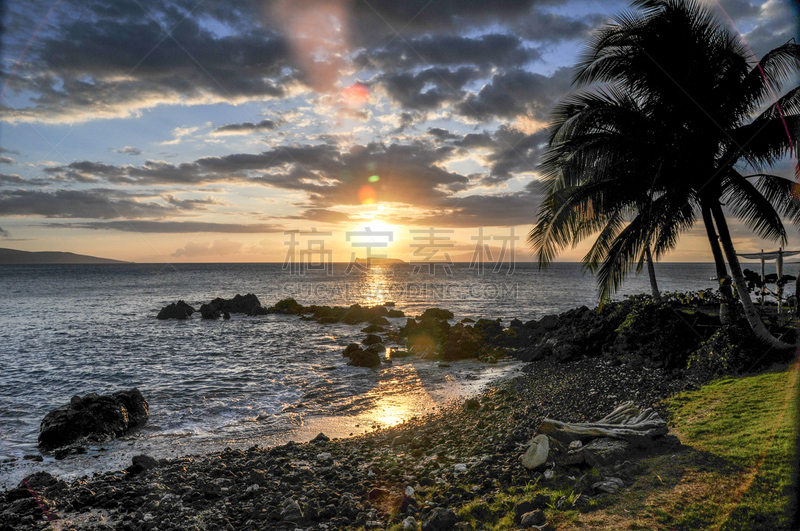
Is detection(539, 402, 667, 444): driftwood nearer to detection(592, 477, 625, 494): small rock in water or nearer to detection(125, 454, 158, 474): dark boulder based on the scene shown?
detection(592, 477, 625, 494): small rock in water

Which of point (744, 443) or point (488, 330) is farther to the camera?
point (488, 330)

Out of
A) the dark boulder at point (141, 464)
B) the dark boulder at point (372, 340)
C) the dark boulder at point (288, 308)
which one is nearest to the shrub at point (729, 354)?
the dark boulder at point (141, 464)

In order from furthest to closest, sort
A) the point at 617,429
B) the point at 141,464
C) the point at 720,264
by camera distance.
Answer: the point at 720,264
the point at 141,464
the point at 617,429

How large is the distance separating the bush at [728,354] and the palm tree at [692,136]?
40 cm

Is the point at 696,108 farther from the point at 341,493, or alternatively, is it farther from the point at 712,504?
the point at 341,493

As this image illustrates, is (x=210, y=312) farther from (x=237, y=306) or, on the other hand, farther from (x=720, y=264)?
(x=720, y=264)

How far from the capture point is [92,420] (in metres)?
10.6

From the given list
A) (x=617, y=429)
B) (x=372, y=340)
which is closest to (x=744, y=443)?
(x=617, y=429)

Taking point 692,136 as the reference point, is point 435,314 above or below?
below

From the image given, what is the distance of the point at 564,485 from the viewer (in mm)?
5910

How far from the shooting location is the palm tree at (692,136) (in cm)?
1061

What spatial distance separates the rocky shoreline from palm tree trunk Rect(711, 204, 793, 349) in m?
2.67

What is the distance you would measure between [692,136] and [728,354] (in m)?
6.04

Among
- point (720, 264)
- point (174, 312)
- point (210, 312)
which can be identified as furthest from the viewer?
point (210, 312)
